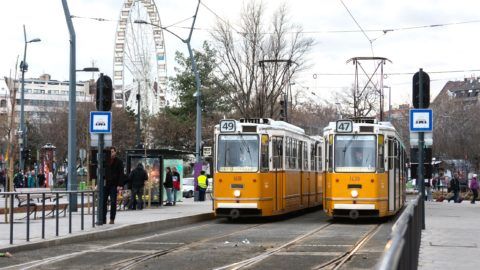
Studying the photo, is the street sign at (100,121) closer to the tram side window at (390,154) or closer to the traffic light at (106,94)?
the traffic light at (106,94)

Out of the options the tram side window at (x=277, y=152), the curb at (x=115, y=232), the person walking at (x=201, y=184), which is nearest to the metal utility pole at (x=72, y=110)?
the curb at (x=115, y=232)

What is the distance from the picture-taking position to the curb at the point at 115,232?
14.5m

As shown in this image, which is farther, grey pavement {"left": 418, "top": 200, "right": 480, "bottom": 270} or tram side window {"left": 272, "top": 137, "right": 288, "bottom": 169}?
tram side window {"left": 272, "top": 137, "right": 288, "bottom": 169}

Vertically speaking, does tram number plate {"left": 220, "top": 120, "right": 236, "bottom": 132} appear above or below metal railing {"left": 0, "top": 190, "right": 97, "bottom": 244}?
above

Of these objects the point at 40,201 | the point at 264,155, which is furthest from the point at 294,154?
the point at 40,201

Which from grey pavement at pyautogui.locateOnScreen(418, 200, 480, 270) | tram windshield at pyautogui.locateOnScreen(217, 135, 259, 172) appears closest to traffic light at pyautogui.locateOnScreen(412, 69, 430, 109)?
grey pavement at pyautogui.locateOnScreen(418, 200, 480, 270)

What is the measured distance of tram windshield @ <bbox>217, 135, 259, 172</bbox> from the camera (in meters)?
23.0

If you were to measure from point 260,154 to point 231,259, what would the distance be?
399 inches

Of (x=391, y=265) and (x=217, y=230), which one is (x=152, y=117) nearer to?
(x=217, y=230)

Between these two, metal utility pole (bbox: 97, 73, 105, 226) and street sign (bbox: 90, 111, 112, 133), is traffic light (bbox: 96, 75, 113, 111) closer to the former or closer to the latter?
metal utility pole (bbox: 97, 73, 105, 226)

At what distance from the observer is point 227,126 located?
76.0 feet

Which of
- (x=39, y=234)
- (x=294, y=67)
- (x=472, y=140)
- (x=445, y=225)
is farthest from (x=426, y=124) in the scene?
(x=472, y=140)

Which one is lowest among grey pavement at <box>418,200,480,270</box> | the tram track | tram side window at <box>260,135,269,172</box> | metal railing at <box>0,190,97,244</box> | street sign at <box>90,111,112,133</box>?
the tram track

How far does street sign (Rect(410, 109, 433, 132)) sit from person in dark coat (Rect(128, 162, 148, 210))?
10392mm
